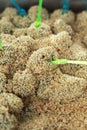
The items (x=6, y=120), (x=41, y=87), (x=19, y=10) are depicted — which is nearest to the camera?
(x=6, y=120)

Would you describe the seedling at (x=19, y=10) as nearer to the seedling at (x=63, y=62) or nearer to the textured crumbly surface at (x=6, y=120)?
the seedling at (x=63, y=62)

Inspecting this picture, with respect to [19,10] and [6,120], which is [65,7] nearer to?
Result: [19,10]

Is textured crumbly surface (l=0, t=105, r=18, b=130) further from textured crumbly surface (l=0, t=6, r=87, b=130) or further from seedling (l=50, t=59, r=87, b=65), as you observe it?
seedling (l=50, t=59, r=87, b=65)

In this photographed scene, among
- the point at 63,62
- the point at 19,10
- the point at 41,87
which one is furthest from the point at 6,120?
the point at 19,10

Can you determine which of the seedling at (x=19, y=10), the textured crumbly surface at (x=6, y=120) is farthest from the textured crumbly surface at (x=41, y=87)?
the seedling at (x=19, y=10)

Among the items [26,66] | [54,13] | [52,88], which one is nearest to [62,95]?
[52,88]

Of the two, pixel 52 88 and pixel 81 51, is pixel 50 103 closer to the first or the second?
pixel 52 88

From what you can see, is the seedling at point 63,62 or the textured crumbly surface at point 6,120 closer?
the textured crumbly surface at point 6,120

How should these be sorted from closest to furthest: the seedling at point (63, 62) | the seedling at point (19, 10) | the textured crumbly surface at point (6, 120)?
1. the textured crumbly surface at point (6, 120)
2. the seedling at point (63, 62)
3. the seedling at point (19, 10)

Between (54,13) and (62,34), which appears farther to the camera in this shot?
(54,13)
